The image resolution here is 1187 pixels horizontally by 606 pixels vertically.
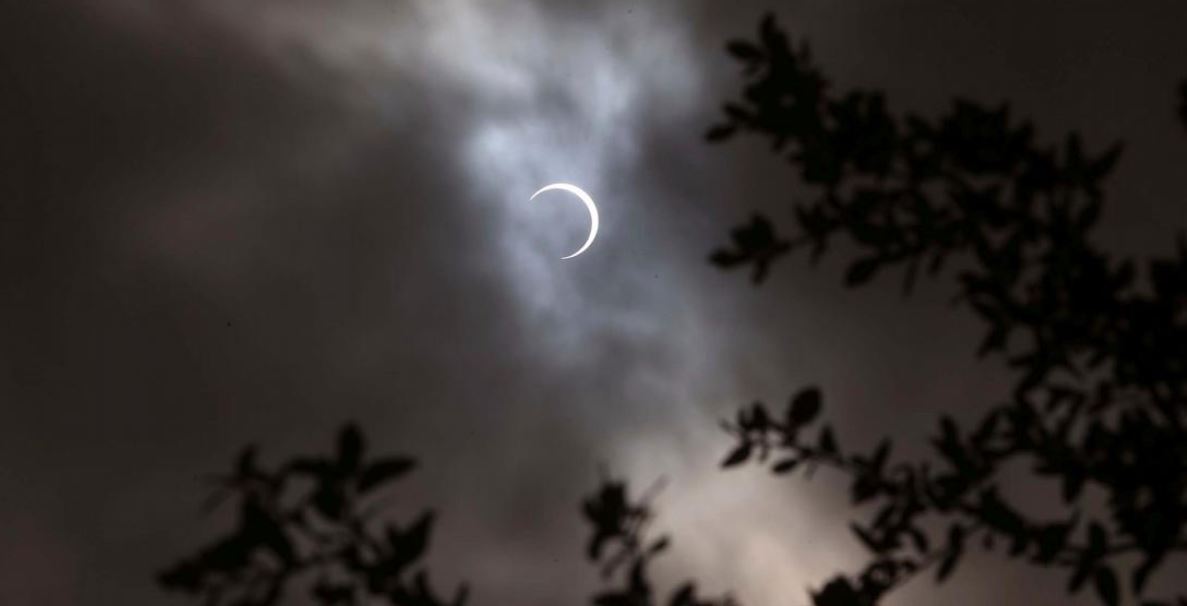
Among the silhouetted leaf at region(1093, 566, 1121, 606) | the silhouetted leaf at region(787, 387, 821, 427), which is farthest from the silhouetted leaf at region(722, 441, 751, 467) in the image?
the silhouetted leaf at region(1093, 566, 1121, 606)

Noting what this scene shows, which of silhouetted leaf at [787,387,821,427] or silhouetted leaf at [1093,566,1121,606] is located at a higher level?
silhouetted leaf at [787,387,821,427]

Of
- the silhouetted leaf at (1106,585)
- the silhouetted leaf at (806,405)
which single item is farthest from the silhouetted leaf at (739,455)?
the silhouetted leaf at (1106,585)

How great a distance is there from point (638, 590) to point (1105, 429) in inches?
77.5

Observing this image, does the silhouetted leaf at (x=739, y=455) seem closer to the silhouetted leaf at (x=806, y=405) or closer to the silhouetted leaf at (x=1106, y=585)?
the silhouetted leaf at (x=806, y=405)

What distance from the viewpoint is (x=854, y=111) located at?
4.60m

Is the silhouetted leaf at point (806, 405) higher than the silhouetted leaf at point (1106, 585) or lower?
higher

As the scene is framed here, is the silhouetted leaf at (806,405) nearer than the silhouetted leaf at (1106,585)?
No

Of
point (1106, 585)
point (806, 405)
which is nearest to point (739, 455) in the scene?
point (806, 405)

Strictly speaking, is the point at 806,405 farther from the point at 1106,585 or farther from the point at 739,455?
the point at 1106,585

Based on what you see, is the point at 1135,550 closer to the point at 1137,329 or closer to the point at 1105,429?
the point at 1105,429

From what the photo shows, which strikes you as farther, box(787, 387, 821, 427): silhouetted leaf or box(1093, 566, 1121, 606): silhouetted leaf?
box(787, 387, 821, 427): silhouetted leaf

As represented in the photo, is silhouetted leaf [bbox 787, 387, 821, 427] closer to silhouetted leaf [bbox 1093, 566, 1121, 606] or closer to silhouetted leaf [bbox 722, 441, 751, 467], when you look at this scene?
silhouetted leaf [bbox 722, 441, 751, 467]

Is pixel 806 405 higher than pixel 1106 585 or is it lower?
higher

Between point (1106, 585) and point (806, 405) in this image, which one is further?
point (806, 405)
